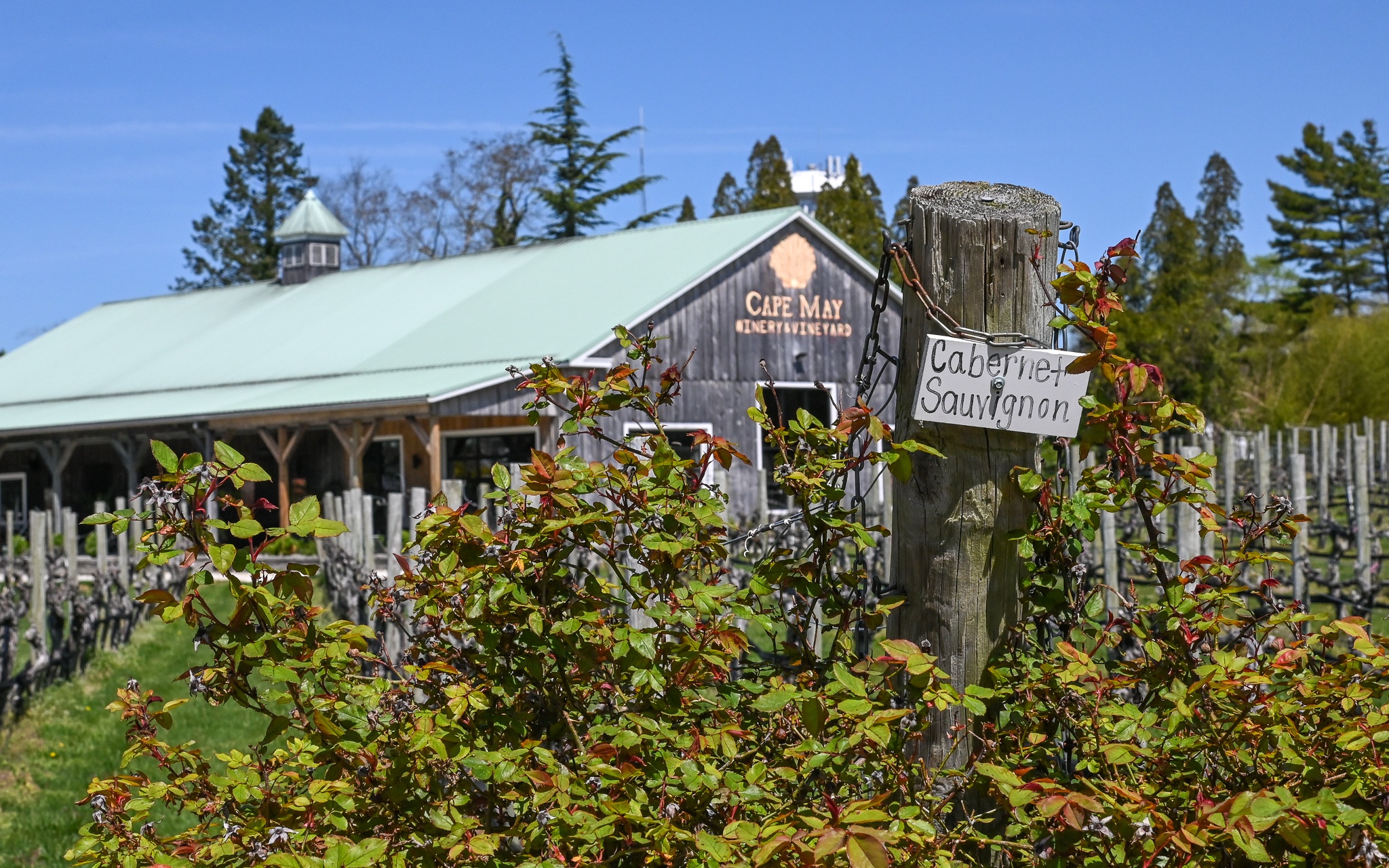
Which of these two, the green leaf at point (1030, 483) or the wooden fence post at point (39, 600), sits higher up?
the green leaf at point (1030, 483)

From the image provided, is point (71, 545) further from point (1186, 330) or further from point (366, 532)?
point (1186, 330)

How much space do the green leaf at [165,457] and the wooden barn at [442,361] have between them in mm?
16791

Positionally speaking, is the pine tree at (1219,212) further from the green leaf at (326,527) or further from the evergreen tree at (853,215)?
the green leaf at (326,527)

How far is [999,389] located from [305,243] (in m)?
32.1

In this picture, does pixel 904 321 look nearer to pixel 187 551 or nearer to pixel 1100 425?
pixel 1100 425

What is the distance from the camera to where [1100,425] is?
2.86 metres

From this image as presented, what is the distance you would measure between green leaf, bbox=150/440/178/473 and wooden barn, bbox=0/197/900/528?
16.8m

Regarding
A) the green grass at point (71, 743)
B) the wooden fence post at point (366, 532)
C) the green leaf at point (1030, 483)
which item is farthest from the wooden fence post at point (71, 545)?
the green leaf at point (1030, 483)

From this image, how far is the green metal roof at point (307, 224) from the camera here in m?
33.2

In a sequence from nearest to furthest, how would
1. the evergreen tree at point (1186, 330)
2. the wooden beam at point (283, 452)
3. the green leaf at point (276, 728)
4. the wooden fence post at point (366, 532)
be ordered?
the green leaf at point (276, 728) → the wooden fence post at point (366, 532) → the wooden beam at point (283, 452) → the evergreen tree at point (1186, 330)

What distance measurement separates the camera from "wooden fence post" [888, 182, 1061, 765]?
9.89 feet

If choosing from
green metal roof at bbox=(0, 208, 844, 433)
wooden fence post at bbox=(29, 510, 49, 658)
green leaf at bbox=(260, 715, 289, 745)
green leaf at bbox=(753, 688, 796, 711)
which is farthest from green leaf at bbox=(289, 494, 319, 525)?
green metal roof at bbox=(0, 208, 844, 433)

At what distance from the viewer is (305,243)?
109 feet

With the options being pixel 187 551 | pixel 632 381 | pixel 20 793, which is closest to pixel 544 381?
pixel 632 381
